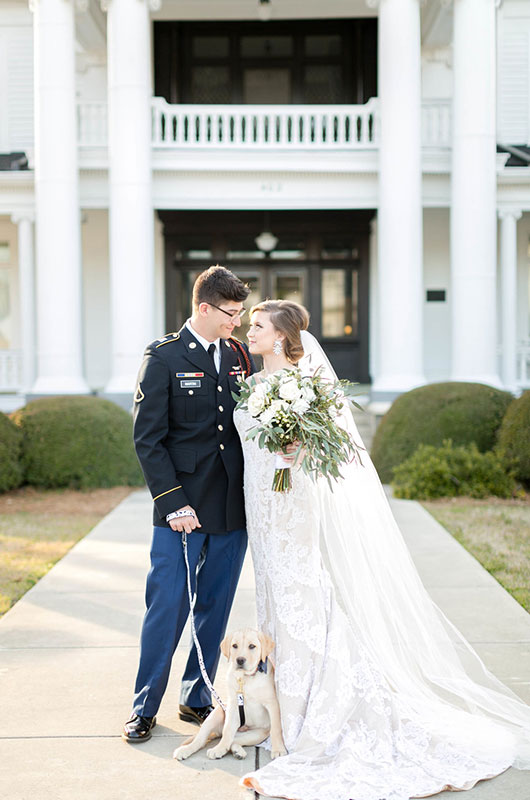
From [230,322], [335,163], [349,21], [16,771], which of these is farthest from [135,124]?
[16,771]

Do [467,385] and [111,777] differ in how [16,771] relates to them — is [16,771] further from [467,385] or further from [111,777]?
[467,385]

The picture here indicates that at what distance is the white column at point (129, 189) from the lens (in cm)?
1392

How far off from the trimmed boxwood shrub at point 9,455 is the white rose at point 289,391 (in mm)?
8020

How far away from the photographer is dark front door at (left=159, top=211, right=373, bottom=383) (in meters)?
17.5

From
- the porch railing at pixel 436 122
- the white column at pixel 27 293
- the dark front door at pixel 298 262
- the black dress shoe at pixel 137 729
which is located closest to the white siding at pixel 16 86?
the white column at pixel 27 293

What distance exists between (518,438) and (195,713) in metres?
7.34

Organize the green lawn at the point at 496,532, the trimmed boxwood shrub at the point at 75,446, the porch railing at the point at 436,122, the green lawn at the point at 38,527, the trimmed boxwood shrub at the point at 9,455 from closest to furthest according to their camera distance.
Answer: the green lawn at the point at 496,532, the green lawn at the point at 38,527, the trimmed boxwood shrub at the point at 9,455, the trimmed boxwood shrub at the point at 75,446, the porch railing at the point at 436,122

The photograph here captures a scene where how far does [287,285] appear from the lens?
17859 mm

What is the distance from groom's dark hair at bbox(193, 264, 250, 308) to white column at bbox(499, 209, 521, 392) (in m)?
11.9

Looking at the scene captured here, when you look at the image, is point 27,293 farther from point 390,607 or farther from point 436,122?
point 390,607

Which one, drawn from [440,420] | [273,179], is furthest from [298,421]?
[273,179]

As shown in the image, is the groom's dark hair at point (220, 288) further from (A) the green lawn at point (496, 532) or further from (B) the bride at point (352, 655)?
(A) the green lawn at point (496, 532)

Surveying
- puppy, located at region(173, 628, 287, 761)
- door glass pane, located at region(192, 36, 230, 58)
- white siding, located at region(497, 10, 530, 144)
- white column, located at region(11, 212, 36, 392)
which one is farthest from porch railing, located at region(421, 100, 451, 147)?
puppy, located at region(173, 628, 287, 761)

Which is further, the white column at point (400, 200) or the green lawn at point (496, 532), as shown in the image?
the white column at point (400, 200)
